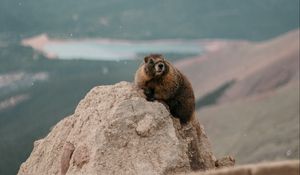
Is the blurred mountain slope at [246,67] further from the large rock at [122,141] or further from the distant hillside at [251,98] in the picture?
the large rock at [122,141]

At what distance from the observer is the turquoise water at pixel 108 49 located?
52438 millimetres

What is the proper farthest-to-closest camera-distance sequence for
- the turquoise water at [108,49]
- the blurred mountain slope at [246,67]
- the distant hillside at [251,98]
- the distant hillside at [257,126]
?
the blurred mountain slope at [246,67], the turquoise water at [108,49], the distant hillside at [251,98], the distant hillside at [257,126]

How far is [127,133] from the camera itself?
1014 centimetres

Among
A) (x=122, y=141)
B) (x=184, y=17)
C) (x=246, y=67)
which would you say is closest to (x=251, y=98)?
(x=246, y=67)

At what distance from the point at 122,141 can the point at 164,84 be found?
4.96ft

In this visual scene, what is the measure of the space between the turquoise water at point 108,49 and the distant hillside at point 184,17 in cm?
374

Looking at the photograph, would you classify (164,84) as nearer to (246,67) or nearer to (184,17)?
(246,67)

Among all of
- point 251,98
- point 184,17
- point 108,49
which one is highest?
point 184,17

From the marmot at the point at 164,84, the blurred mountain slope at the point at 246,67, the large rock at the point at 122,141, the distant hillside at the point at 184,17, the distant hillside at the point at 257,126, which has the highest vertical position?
the distant hillside at the point at 184,17

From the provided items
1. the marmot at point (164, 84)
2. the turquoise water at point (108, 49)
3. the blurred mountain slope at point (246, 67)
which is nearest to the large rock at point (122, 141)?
the marmot at point (164, 84)

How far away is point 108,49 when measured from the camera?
7362cm

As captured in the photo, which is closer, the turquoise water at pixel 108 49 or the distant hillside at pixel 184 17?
the turquoise water at pixel 108 49

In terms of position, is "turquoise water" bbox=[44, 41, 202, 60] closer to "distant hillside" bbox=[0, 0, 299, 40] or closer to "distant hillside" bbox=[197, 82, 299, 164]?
"distant hillside" bbox=[0, 0, 299, 40]

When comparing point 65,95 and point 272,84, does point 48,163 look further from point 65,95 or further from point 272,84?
point 272,84
